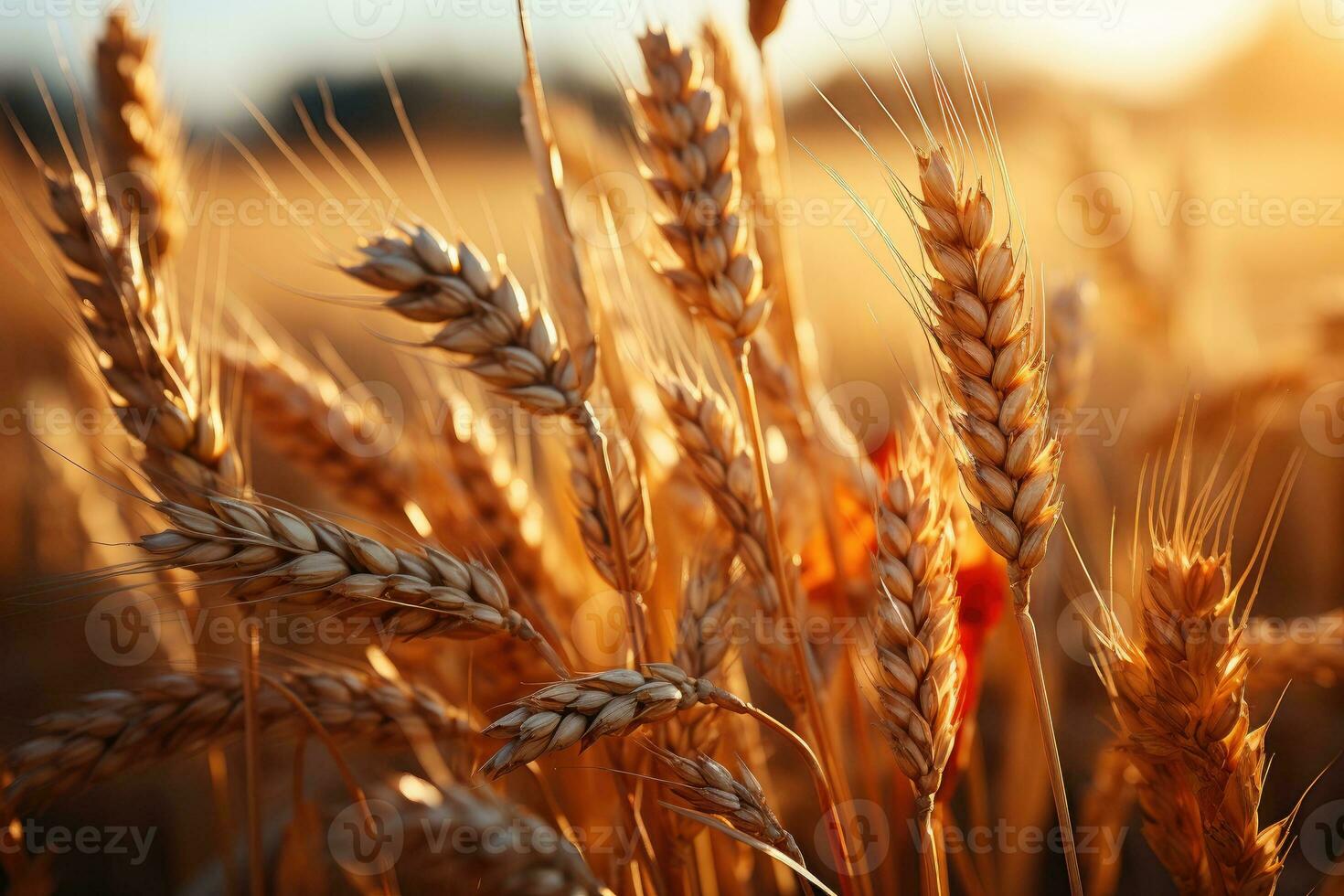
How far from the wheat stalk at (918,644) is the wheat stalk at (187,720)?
0.66 metres

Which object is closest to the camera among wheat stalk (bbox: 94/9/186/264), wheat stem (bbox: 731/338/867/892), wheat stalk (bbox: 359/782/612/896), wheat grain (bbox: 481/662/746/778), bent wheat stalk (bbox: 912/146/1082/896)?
wheat grain (bbox: 481/662/746/778)

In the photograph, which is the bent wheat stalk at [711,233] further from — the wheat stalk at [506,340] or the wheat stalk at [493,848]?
the wheat stalk at [493,848]

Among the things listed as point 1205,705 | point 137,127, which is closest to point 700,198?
point 1205,705

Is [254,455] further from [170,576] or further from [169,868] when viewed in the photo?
[170,576]

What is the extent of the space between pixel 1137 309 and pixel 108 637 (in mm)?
2803

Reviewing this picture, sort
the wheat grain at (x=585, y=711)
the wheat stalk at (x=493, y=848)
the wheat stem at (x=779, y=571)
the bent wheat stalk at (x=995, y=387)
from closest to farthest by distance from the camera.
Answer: the wheat grain at (x=585, y=711), the bent wheat stalk at (x=995, y=387), the wheat stalk at (x=493, y=848), the wheat stem at (x=779, y=571)

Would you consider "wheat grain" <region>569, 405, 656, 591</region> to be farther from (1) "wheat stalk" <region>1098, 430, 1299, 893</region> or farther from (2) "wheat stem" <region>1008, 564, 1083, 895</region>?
(1) "wheat stalk" <region>1098, 430, 1299, 893</region>

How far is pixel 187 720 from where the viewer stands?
1188 millimetres

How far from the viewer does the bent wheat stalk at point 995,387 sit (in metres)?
0.88

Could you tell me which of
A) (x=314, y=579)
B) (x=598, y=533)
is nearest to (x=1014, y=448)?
(x=598, y=533)

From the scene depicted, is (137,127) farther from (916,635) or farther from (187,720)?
(916,635)

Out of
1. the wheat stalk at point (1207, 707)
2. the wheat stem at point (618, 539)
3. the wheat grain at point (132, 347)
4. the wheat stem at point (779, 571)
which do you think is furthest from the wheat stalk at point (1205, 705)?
the wheat grain at point (132, 347)

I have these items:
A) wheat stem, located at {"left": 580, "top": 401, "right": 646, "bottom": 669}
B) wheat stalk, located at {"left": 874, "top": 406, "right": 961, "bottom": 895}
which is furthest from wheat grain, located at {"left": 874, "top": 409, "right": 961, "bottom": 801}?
wheat stem, located at {"left": 580, "top": 401, "right": 646, "bottom": 669}

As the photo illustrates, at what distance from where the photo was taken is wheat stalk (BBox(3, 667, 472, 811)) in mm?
1108
